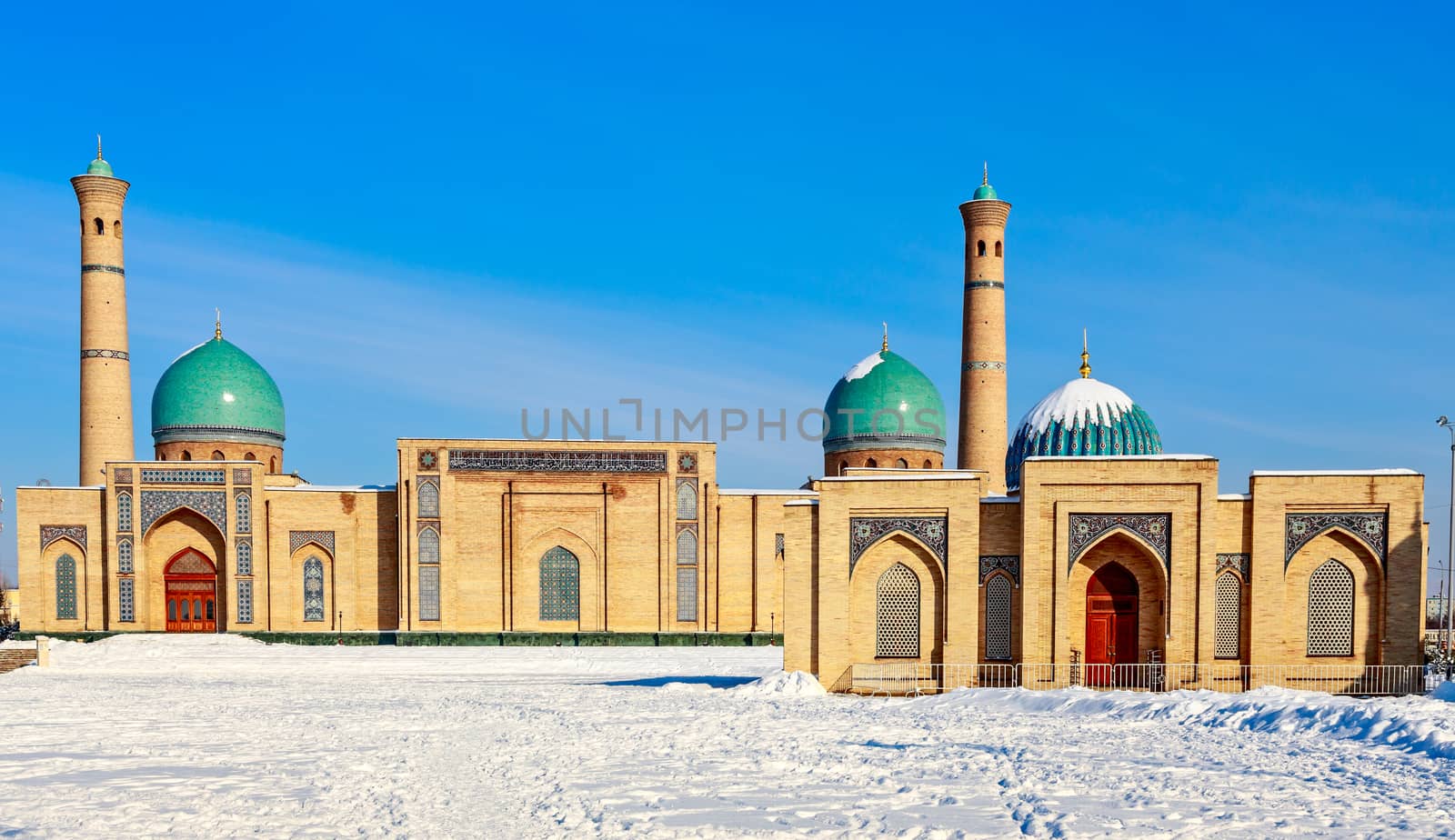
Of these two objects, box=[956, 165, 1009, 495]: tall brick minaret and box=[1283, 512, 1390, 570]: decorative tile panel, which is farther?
box=[956, 165, 1009, 495]: tall brick minaret

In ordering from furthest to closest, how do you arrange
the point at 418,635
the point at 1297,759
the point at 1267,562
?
the point at 418,635
the point at 1267,562
the point at 1297,759

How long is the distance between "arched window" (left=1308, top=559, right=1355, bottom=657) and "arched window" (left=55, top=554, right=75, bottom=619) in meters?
27.6

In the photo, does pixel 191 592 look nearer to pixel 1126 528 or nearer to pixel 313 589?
pixel 313 589

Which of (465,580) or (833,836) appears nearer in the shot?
(833,836)

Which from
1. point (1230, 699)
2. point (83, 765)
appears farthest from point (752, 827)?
point (1230, 699)

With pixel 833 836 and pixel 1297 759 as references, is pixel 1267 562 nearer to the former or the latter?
pixel 1297 759

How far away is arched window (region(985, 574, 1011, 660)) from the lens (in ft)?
61.3

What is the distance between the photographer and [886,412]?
34.3 m

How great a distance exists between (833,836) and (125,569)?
25666 millimetres

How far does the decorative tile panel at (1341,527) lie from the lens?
18406mm

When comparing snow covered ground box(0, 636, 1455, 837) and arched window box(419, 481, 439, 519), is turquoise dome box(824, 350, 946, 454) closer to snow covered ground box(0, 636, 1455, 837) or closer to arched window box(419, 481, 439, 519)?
arched window box(419, 481, 439, 519)

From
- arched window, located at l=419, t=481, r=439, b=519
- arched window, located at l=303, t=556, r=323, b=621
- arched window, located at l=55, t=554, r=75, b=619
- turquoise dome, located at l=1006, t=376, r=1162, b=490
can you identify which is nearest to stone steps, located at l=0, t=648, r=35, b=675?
arched window, located at l=55, t=554, r=75, b=619

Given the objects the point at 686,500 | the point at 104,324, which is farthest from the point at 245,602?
the point at 686,500

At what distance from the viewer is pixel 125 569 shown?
28.8 metres
